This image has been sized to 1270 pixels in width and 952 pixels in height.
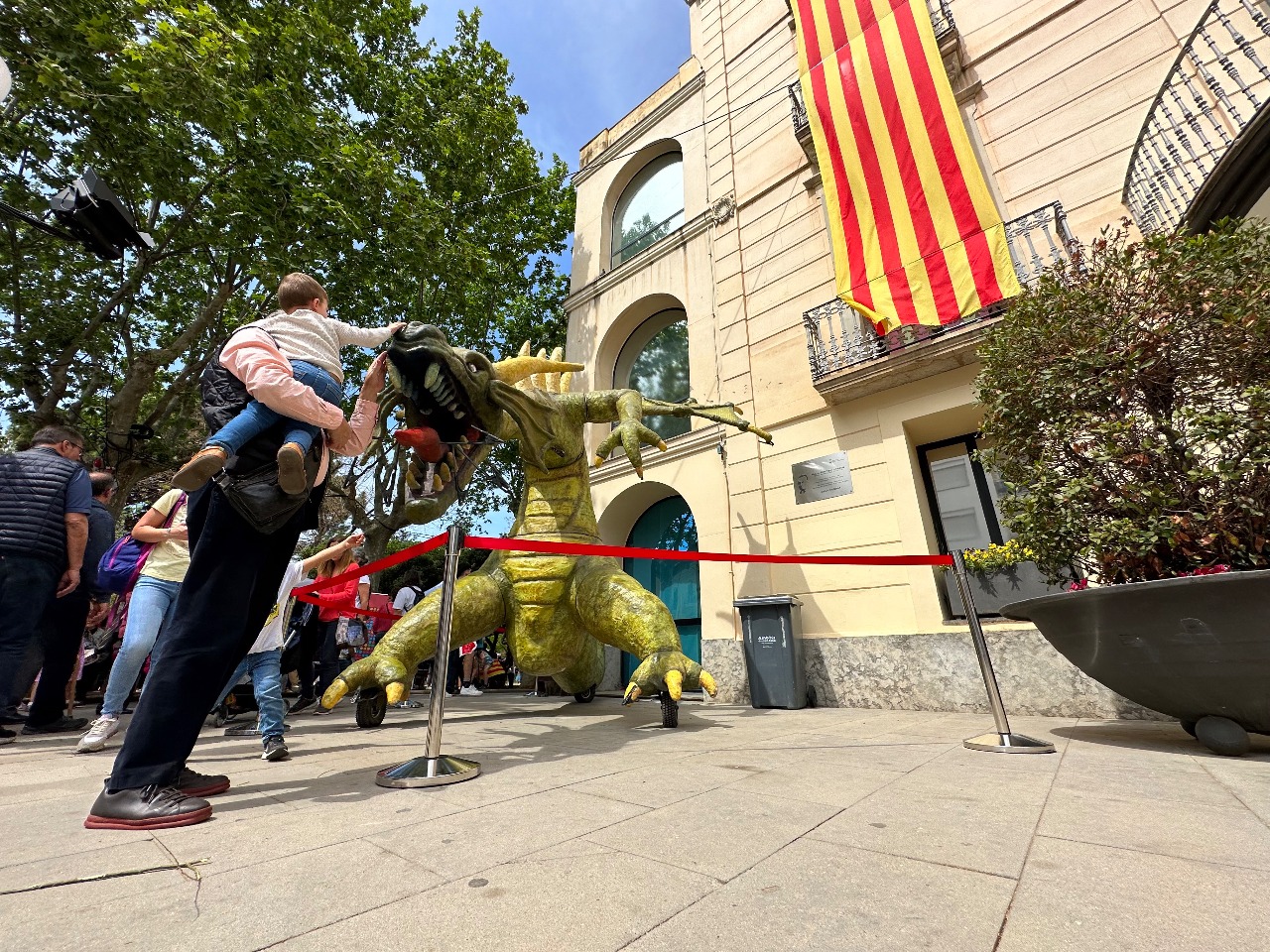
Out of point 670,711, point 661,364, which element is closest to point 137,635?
point 670,711

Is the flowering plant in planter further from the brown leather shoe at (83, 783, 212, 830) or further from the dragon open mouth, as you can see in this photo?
the brown leather shoe at (83, 783, 212, 830)

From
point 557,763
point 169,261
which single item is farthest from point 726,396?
point 169,261

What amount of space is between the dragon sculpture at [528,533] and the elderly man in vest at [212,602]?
1091 millimetres

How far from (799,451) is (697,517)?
1.57 meters

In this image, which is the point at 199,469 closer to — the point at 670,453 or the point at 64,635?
the point at 64,635

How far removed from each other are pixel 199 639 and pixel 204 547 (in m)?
0.30

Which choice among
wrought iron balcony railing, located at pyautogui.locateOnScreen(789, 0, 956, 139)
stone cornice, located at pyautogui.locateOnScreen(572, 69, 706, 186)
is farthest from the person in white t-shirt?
stone cornice, located at pyautogui.locateOnScreen(572, 69, 706, 186)

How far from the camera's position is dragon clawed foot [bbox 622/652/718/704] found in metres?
3.13

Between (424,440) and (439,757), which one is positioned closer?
(439,757)

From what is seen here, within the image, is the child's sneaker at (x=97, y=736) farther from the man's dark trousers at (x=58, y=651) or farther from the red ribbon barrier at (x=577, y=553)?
the red ribbon barrier at (x=577, y=553)

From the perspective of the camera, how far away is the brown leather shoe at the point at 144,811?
162 cm

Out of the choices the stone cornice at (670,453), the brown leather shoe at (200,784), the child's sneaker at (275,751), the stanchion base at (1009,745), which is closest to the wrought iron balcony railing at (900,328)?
the stone cornice at (670,453)

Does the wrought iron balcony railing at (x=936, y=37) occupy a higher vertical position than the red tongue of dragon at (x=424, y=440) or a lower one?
higher

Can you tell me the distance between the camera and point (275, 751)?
2857mm
